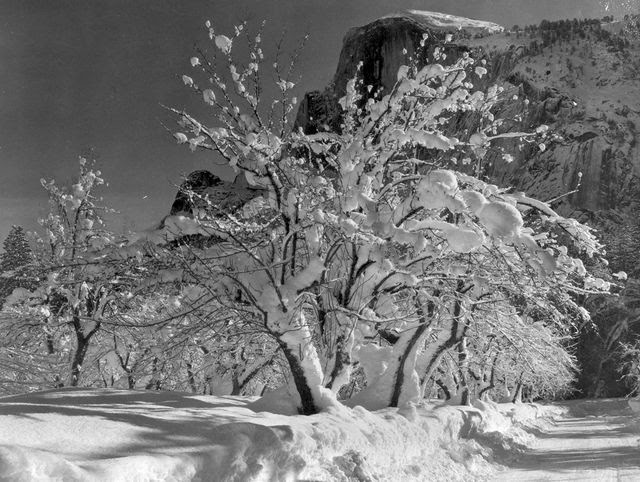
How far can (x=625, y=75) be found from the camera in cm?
9438

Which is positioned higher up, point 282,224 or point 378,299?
point 282,224

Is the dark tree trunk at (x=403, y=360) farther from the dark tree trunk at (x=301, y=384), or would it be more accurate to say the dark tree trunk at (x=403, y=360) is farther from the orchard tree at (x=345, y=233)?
the dark tree trunk at (x=301, y=384)

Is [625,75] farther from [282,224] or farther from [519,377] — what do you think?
[282,224]

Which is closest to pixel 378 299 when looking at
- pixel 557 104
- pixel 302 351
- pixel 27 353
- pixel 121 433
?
pixel 302 351

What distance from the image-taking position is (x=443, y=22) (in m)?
114

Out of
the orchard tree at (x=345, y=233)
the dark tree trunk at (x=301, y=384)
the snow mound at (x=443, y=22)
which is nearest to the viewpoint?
the orchard tree at (x=345, y=233)

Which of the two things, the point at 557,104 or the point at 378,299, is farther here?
the point at 557,104

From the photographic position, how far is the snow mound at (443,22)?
110 m

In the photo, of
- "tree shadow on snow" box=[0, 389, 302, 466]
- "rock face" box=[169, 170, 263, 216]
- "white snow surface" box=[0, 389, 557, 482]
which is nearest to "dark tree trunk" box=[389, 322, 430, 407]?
"white snow surface" box=[0, 389, 557, 482]

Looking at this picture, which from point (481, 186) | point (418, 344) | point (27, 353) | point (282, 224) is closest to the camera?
point (481, 186)

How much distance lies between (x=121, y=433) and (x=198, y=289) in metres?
3.61

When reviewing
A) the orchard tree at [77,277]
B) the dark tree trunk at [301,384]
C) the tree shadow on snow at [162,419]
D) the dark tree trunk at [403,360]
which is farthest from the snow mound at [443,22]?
the tree shadow on snow at [162,419]

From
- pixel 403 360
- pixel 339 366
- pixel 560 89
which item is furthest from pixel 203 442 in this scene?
pixel 560 89

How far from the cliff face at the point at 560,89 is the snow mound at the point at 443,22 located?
0.30m
